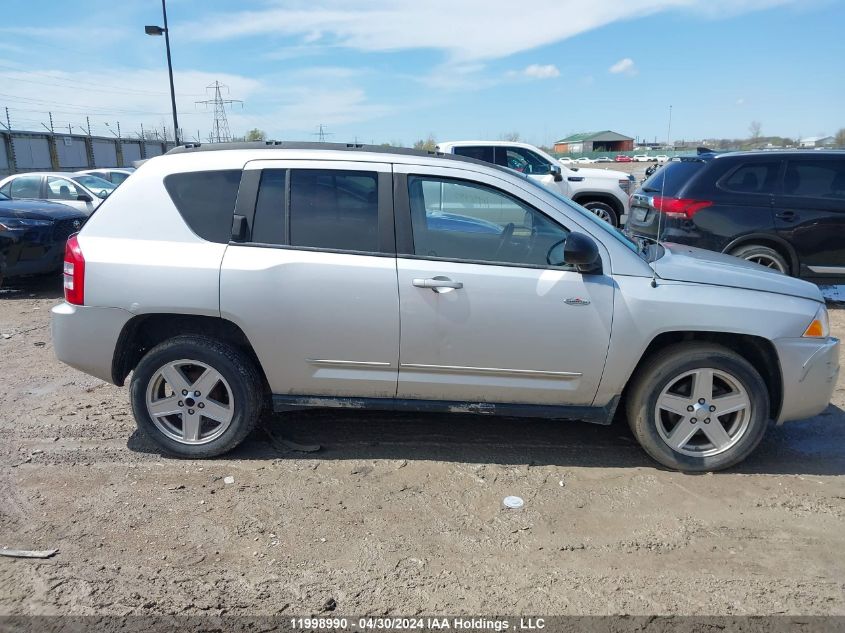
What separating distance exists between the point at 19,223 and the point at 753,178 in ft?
30.1

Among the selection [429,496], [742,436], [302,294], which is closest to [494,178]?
[302,294]

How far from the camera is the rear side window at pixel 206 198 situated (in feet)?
12.7

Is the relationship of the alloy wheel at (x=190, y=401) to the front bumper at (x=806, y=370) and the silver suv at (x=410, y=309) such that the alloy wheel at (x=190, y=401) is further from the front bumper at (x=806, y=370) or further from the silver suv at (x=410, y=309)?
Result: the front bumper at (x=806, y=370)

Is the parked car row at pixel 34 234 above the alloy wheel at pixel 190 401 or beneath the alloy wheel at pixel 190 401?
above

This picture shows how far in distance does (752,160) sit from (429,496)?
21.0 feet

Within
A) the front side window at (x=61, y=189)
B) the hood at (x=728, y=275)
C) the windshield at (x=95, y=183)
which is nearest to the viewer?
the hood at (x=728, y=275)

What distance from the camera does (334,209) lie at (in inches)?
152

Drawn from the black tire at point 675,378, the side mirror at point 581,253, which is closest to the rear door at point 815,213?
the black tire at point 675,378

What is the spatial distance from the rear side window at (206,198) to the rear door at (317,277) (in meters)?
0.09

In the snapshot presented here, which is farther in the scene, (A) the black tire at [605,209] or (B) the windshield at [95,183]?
(B) the windshield at [95,183]

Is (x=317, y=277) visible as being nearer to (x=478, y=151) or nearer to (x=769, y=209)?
(x=769, y=209)

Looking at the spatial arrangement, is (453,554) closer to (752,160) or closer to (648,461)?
(648,461)

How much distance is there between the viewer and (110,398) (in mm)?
5059

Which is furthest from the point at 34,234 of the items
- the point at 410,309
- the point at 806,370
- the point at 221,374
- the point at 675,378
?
the point at 806,370
